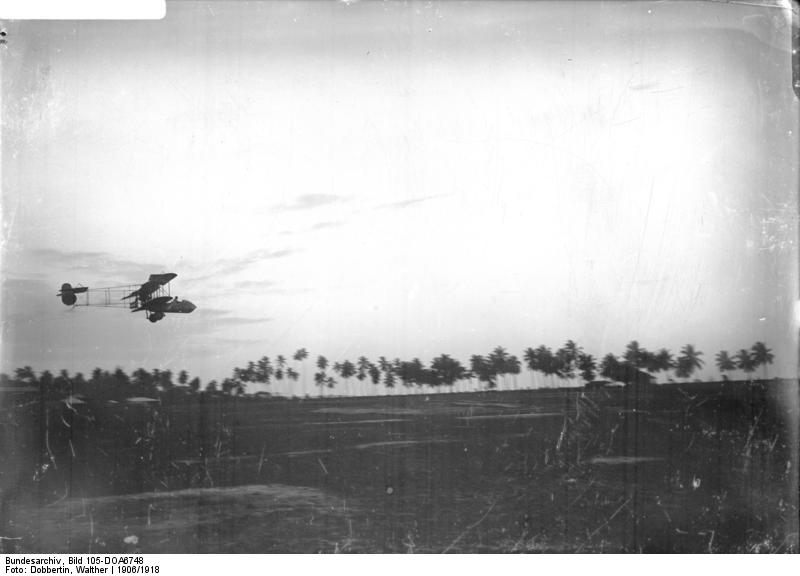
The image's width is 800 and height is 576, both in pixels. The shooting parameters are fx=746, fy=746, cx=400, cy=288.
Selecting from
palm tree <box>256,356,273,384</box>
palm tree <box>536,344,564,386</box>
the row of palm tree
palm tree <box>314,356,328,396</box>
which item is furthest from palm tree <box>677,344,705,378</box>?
palm tree <box>256,356,273,384</box>

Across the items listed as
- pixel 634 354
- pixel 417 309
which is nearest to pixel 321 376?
pixel 417 309

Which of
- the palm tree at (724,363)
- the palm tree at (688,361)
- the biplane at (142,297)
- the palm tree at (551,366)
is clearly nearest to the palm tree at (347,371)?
the biplane at (142,297)

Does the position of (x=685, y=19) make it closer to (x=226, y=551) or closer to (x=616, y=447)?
(x=616, y=447)

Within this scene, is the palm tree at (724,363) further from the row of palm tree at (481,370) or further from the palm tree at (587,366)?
the palm tree at (587,366)

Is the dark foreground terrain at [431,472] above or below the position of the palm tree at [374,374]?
below

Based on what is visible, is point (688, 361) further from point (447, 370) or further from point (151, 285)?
point (151, 285)

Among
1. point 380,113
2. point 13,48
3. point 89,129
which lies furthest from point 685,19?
point 13,48
